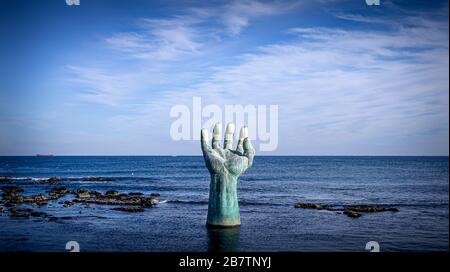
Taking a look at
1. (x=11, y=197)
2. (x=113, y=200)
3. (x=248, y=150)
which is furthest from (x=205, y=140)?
(x=11, y=197)

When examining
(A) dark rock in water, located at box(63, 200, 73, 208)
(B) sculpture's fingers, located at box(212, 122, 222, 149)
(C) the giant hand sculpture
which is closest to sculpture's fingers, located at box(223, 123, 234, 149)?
(C) the giant hand sculpture

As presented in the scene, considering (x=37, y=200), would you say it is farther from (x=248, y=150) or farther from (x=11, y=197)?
(x=248, y=150)

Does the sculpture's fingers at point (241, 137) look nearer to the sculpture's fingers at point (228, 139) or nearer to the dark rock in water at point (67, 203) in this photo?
the sculpture's fingers at point (228, 139)

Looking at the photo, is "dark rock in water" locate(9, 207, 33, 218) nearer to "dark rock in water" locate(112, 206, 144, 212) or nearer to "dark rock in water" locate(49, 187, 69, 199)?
"dark rock in water" locate(112, 206, 144, 212)

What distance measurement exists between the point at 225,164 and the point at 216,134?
1540mm

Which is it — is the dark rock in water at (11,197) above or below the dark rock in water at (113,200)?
above

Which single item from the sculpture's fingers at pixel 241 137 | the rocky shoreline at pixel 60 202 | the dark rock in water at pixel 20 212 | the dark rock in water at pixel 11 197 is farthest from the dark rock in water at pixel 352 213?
the dark rock in water at pixel 11 197

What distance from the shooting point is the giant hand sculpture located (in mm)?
23828

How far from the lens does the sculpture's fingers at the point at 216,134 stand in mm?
23531

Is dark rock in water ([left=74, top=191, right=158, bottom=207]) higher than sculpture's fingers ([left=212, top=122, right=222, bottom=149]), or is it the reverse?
sculpture's fingers ([left=212, top=122, right=222, bottom=149])
